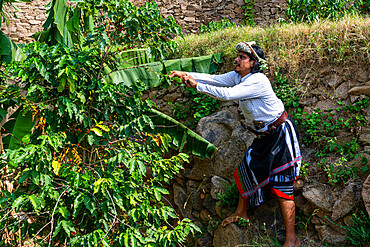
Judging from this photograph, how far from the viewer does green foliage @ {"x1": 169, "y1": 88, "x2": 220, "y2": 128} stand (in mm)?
5168

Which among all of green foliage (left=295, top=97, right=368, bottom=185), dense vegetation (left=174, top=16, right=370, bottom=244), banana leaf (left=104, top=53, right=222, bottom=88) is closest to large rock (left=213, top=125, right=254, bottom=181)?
dense vegetation (left=174, top=16, right=370, bottom=244)

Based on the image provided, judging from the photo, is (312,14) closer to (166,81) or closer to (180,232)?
(166,81)

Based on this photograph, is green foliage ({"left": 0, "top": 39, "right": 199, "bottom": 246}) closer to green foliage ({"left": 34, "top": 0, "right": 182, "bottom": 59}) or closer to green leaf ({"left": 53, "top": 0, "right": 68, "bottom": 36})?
green foliage ({"left": 34, "top": 0, "right": 182, "bottom": 59})

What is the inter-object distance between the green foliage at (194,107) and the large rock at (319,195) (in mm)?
2054

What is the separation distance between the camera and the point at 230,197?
4051 mm

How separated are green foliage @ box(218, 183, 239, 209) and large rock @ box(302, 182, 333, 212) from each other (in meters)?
0.82

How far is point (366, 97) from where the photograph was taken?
3.81 m

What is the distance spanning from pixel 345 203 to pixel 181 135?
2.05 metres

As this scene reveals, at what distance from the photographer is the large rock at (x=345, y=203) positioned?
325 cm

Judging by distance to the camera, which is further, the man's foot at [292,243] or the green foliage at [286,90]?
the green foliage at [286,90]

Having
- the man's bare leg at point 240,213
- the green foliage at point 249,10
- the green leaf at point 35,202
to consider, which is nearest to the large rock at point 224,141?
the man's bare leg at point 240,213

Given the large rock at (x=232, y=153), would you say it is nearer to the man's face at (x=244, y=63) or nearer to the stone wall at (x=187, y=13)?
the man's face at (x=244, y=63)

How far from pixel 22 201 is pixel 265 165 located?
2253 millimetres

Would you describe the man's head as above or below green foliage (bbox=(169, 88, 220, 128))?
above
